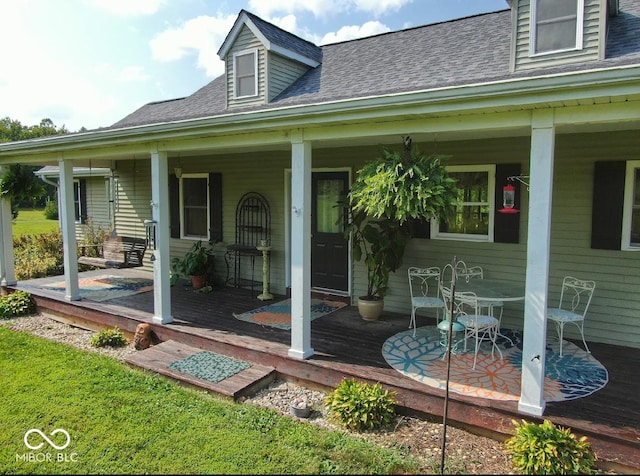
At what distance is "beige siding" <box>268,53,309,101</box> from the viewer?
6.82m

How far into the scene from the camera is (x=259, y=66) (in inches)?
269

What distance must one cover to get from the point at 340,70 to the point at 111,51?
3.90 meters

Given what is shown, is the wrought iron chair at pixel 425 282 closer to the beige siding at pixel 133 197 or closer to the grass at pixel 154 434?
the grass at pixel 154 434

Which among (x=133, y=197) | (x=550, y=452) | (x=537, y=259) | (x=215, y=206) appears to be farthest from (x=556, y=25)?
(x=133, y=197)

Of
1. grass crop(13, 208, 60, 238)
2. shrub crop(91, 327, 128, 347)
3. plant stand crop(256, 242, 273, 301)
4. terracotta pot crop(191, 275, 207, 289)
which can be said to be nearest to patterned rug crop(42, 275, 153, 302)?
terracotta pot crop(191, 275, 207, 289)

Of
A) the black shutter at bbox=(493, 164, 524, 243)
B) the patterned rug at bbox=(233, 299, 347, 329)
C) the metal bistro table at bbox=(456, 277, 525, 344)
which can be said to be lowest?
the patterned rug at bbox=(233, 299, 347, 329)

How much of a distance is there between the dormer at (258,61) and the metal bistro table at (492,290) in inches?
164

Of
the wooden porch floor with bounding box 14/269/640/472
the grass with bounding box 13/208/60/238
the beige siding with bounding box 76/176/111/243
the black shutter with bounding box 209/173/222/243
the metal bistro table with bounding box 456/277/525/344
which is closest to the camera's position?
the wooden porch floor with bounding box 14/269/640/472

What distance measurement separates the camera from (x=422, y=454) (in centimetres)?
310

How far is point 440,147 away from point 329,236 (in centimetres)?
215

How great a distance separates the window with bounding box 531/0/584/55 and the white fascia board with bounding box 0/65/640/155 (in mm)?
2227

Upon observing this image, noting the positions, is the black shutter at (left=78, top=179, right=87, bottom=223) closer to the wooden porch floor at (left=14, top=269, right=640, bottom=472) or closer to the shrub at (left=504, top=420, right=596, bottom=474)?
the wooden porch floor at (left=14, top=269, right=640, bottom=472)

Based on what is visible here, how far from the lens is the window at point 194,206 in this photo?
8.17m

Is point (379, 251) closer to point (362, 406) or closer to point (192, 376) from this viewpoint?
point (362, 406)
